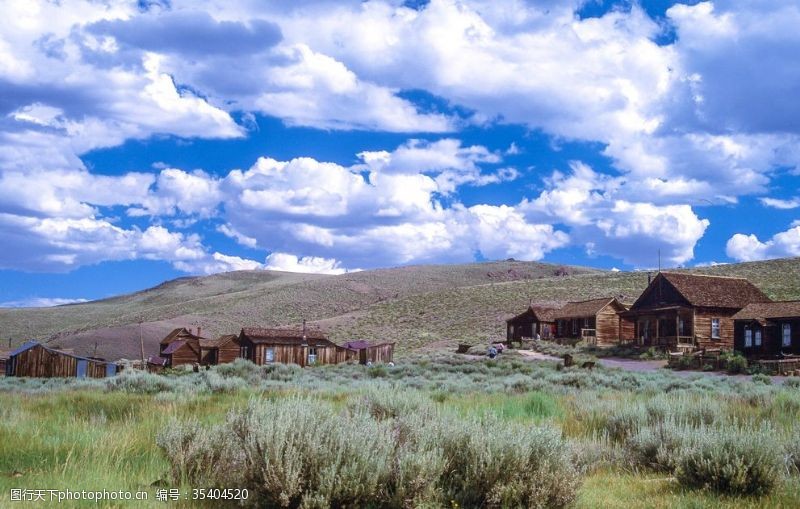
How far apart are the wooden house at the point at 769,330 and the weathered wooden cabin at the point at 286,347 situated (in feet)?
78.9

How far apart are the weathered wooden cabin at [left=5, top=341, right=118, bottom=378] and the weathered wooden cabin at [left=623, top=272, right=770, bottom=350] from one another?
33105mm

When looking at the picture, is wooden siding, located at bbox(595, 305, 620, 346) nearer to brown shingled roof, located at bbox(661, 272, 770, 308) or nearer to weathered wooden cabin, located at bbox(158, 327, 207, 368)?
brown shingled roof, located at bbox(661, 272, 770, 308)

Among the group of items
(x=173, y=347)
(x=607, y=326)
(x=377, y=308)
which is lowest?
(x=173, y=347)

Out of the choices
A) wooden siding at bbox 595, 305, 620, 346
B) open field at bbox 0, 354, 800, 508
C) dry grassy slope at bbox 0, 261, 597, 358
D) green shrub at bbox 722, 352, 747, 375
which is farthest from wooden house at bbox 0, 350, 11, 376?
open field at bbox 0, 354, 800, 508

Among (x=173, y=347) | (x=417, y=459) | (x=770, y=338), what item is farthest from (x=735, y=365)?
(x=173, y=347)

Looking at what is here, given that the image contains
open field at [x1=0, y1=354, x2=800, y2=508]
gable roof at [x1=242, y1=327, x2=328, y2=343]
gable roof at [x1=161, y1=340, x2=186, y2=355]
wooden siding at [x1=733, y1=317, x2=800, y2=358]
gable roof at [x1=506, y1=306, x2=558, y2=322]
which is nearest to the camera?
open field at [x1=0, y1=354, x2=800, y2=508]

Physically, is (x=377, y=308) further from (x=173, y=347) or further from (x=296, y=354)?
(x=296, y=354)

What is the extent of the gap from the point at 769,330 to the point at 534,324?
20122mm

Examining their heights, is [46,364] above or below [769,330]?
below

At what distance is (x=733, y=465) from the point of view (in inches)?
254

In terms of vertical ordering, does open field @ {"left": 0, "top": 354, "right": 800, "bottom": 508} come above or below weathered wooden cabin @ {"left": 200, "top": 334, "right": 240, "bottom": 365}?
above

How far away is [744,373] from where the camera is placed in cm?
3117

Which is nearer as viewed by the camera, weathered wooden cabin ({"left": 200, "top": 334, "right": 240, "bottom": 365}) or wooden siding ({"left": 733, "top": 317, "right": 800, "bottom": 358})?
wooden siding ({"left": 733, "top": 317, "right": 800, "bottom": 358})

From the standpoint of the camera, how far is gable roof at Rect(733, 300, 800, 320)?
3753 centimetres
